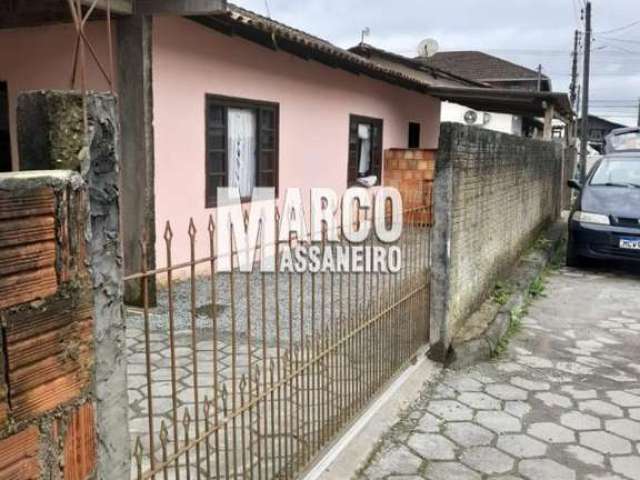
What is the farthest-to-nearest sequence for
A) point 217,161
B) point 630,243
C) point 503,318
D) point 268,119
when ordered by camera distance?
point 268,119 → point 630,243 → point 217,161 → point 503,318

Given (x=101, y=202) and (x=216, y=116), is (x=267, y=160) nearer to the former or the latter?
(x=216, y=116)

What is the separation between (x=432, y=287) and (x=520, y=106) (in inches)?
442

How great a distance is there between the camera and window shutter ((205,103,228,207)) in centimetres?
724

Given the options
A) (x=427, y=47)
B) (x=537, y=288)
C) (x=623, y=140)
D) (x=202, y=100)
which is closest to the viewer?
(x=202, y=100)

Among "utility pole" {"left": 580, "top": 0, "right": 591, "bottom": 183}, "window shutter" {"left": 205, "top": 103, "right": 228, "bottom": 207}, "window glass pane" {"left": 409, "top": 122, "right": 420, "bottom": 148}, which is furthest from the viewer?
"utility pole" {"left": 580, "top": 0, "right": 591, "bottom": 183}

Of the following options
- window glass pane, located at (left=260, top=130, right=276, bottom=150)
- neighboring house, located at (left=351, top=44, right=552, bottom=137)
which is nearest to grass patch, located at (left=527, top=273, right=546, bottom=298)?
window glass pane, located at (left=260, top=130, right=276, bottom=150)

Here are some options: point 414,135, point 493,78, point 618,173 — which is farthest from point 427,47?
point 493,78

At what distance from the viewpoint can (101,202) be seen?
1607 millimetres

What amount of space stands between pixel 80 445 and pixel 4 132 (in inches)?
269

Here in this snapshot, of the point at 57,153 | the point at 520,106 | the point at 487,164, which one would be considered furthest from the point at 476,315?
the point at 520,106

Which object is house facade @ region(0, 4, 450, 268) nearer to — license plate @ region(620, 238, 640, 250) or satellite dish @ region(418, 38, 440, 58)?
license plate @ region(620, 238, 640, 250)

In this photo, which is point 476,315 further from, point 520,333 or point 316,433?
point 316,433

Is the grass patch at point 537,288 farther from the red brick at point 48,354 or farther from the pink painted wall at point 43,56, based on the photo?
the red brick at point 48,354

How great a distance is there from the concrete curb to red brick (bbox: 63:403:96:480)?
3782 mm
